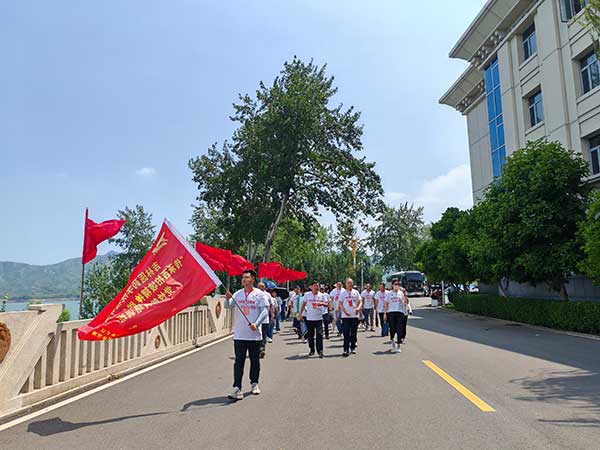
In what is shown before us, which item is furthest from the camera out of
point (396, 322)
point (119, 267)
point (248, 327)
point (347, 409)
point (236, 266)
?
point (119, 267)

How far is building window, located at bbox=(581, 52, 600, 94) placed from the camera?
21359 millimetres

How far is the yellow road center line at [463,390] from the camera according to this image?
602 centimetres

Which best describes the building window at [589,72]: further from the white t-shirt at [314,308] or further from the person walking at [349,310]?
the white t-shirt at [314,308]

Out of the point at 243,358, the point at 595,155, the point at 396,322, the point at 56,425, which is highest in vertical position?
the point at 595,155

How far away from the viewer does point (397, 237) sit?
78250 millimetres

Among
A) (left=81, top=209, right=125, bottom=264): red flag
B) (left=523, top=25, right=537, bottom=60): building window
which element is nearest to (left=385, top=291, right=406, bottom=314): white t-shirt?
(left=81, top=209, right=125, bottom=264): red flag

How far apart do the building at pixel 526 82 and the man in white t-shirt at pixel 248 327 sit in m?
18.0

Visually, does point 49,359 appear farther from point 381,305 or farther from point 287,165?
point 287,165

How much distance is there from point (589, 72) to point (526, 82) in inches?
191

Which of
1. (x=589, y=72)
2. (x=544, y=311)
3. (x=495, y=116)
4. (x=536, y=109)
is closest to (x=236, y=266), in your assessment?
(x=544, y=311)

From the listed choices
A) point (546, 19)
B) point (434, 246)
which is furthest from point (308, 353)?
point (434, 246)

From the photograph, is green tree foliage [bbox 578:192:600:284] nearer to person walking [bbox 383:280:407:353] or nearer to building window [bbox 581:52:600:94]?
person walking [bbox 383:280:407:353]

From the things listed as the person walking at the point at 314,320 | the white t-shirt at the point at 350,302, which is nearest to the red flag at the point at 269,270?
the person walking at the point at 314,320

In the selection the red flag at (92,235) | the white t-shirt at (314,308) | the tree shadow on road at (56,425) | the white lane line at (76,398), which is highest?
the red flag at (92,235)
